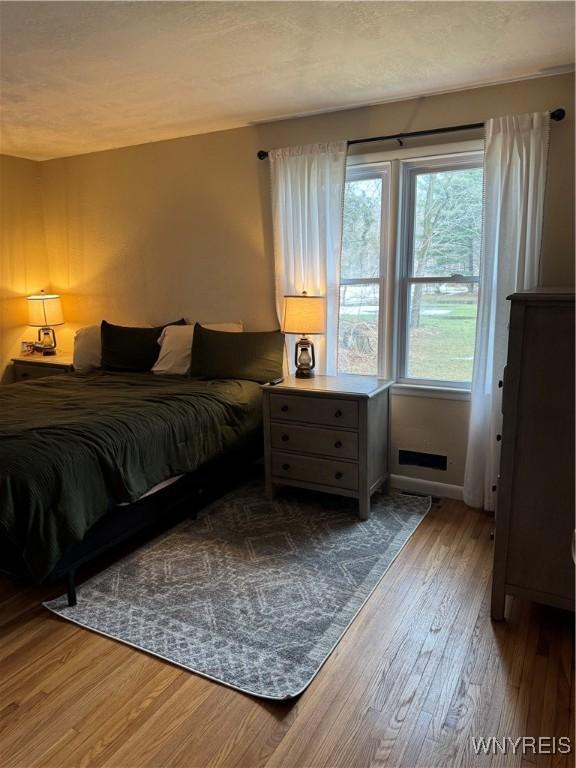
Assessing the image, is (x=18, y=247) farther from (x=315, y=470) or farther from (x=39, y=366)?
(x=315, y=470)

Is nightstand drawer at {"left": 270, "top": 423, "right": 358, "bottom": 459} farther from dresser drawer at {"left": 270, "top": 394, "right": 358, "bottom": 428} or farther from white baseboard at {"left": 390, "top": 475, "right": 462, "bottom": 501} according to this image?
white baseboard at {"left": 390, "top": 475, "right": 462, "bottom": 501}

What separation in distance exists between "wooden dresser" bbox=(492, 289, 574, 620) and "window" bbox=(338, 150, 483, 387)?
125 cm

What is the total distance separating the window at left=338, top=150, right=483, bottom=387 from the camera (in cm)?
303

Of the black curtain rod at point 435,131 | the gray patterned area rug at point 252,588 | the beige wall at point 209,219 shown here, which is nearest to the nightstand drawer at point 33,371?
the beige wall at point 209,219

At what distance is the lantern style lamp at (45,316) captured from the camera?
14.4ft

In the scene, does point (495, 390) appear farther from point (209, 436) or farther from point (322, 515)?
point (209, 436)

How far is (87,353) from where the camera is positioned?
4000 mm

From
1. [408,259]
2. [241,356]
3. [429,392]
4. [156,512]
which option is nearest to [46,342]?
[241,356]

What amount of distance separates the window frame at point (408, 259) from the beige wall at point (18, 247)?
324cm

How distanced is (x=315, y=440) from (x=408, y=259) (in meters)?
1.25

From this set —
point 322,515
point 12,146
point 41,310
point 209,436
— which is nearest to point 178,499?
point 209,436

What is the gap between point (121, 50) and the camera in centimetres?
233

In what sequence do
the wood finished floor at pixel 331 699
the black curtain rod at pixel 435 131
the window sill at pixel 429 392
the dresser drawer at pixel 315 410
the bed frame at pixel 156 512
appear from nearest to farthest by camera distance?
the wood finished floor at pixel 331 699
the bed frame at pixel 156 512
the black curtain rod at pixel 435 131
the dresser drawer at pixel 315 410
the window sill at pixel 429 392

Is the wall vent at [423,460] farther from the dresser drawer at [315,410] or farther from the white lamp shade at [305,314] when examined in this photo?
the white lamp shade at [305,314]
